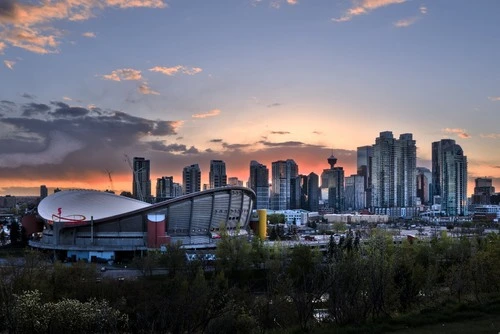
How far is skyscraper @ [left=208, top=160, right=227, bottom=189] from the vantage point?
164 m

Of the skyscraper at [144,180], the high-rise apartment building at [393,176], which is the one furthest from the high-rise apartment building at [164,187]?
the high-rise apartment building at [393,176]

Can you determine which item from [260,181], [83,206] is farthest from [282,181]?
[83,206]

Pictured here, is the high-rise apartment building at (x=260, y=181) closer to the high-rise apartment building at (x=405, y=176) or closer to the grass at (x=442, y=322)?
the high-rise apartment building at (x=405, y=176)

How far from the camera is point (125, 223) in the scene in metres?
60.2

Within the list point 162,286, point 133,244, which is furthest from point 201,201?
point 162,286

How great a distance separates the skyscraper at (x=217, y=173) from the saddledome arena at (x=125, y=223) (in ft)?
315

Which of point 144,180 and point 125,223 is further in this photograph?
point 144,180

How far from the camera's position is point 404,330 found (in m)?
15.3

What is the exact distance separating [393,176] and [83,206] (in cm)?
15086

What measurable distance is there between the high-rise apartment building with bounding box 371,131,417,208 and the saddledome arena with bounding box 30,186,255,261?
13658cm

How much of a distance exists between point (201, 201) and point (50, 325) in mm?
44179

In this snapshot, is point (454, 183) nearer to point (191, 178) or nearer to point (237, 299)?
point (191, 178)

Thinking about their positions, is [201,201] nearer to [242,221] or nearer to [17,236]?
[242,221]

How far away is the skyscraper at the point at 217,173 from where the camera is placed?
164 meters
